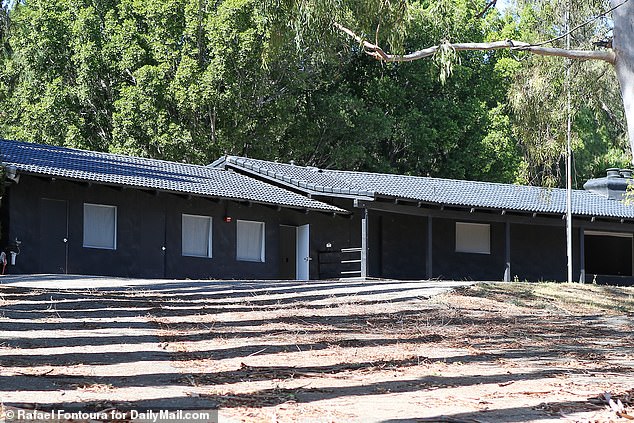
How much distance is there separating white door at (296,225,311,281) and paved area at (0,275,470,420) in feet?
33.7

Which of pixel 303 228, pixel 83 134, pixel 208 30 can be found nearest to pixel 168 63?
pixel 208 30

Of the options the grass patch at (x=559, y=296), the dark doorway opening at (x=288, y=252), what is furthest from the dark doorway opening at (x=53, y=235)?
the grass patch at (x=559, y=296)

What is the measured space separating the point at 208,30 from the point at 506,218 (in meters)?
13.5

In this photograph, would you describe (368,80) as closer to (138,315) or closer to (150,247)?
(150,247)

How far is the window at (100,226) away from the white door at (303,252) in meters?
5.89

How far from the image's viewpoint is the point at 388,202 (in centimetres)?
2736

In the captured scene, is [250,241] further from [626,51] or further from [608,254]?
[626,51]

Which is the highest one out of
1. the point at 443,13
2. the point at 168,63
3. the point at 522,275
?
the point at 168,63

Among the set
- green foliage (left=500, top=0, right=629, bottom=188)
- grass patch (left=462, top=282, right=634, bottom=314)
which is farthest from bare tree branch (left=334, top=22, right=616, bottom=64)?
green foliage (left=500, top=0, right=629, bottom=188)

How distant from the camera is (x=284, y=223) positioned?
27.0 meters

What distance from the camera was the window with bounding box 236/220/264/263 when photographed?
26203 millimetres

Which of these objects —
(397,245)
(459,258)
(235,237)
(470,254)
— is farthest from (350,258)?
(470,254)

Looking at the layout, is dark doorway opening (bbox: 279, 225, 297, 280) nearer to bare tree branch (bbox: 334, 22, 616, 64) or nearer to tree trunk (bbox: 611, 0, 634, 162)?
bare tree branch (bbox: 334, 22, 616, 64)

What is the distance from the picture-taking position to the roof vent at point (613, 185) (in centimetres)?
3338
